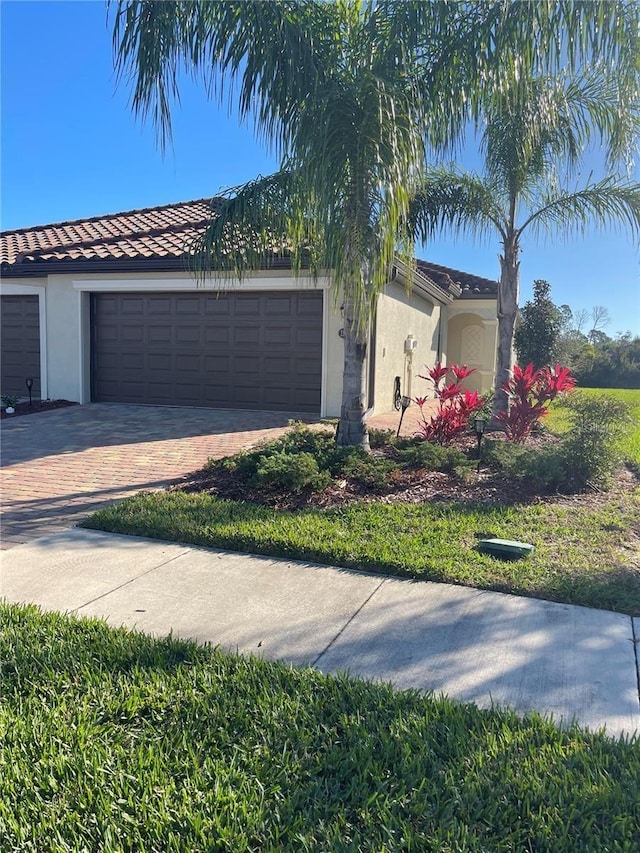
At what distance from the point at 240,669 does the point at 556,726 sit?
1.55m

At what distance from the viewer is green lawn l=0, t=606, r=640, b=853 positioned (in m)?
2.13

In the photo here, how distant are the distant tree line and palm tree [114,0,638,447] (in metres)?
19.2

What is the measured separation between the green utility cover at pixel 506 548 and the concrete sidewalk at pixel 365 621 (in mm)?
652

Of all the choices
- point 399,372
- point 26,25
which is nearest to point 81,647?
point 26,25

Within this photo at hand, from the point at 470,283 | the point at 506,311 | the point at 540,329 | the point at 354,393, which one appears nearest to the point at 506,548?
the point at 354,393

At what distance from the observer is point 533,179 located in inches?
428

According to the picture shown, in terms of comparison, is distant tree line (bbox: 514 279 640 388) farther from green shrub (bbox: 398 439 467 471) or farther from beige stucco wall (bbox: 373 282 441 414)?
green shrub (bbox: 398 439 467 471)

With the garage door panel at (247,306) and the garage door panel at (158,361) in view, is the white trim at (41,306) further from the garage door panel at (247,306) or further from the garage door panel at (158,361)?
the garage door panel at (247,306)

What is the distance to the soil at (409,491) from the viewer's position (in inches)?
253

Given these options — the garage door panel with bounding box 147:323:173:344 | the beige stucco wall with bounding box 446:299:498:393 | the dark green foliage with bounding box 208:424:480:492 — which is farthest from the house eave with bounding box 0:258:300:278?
the beige stucco wall with bounding box 446:299:498:393

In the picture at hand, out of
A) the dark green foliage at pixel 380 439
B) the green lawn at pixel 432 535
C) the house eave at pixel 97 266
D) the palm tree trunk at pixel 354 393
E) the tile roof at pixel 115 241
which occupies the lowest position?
the green lawn at pixel 432 535

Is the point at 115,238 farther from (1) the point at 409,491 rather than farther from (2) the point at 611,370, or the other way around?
(2) the point at 611,370

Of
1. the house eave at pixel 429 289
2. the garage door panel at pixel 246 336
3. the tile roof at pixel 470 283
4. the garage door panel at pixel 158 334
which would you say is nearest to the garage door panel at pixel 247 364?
the garage door panel at pixel 246 336

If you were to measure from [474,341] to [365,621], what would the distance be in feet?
68.2
